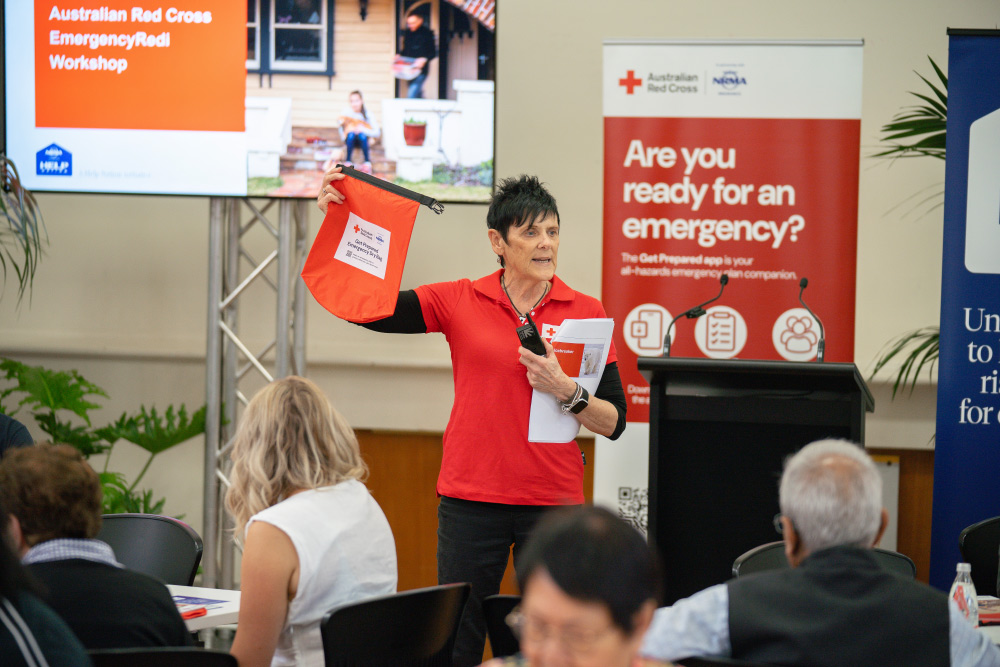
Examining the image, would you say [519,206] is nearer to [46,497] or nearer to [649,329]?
[649,329]

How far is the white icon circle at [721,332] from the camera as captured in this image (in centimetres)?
400

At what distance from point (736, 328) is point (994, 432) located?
1.03m

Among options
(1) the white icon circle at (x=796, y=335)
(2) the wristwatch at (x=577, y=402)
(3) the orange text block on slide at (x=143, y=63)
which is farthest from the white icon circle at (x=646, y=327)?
(3) the orange text block on slide at (x=143, y=63)

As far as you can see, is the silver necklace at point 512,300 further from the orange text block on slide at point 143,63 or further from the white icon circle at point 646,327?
the orange text block on slide at point 143,63

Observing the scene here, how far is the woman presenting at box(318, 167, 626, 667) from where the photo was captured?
274 cm

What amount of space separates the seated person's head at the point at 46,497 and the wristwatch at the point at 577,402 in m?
1.33

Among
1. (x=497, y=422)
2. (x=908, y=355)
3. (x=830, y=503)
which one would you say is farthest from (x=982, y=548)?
(x=830, y=503)

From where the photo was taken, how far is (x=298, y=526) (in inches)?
77.4

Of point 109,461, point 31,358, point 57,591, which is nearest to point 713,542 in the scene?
point 57,591

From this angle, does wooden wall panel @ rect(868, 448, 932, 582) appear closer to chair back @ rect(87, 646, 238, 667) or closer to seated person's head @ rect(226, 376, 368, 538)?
seated person's head @ rect(226, 376, 368, 538)

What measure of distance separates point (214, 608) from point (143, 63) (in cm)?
272

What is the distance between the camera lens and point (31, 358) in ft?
17.1

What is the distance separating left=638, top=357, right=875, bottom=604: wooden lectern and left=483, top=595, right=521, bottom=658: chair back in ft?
3.72

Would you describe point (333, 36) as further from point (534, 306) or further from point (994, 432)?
point (994, 432)
